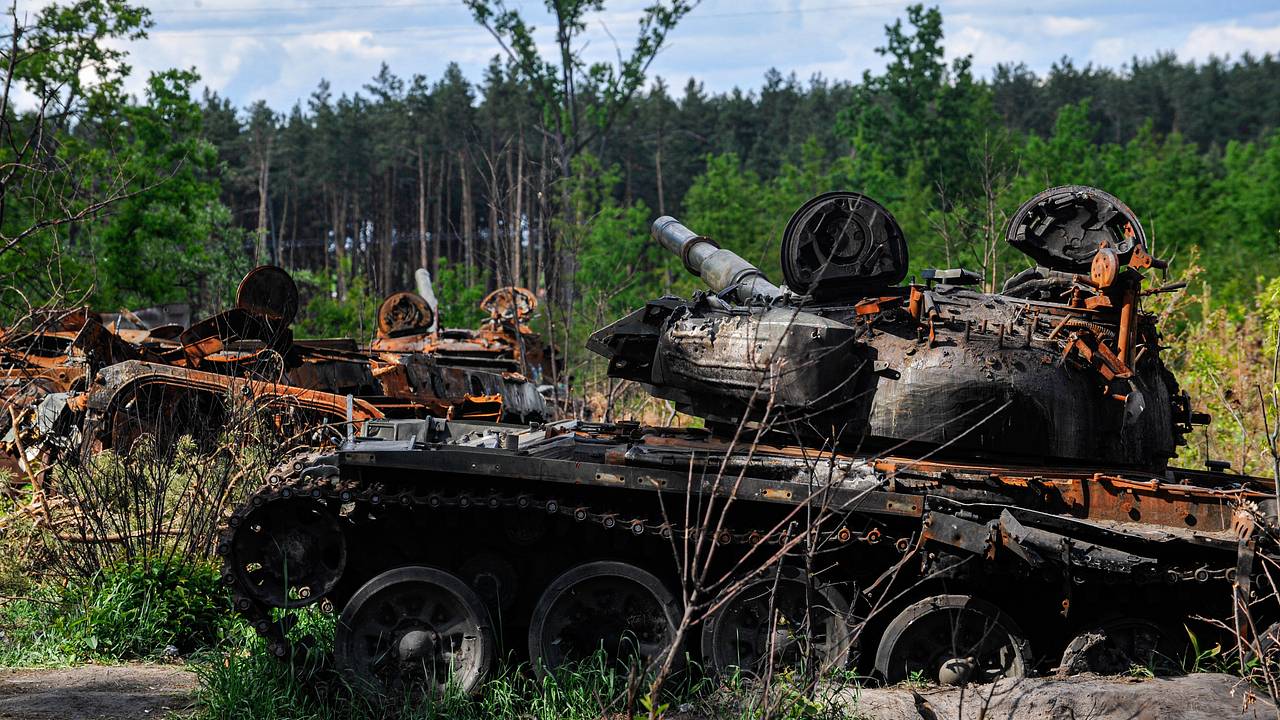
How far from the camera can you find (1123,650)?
7.26 metres

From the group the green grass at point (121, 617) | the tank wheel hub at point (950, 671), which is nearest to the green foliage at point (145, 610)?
the green grass at point (121, 617)

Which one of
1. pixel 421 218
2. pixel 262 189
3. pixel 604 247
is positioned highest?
pixel 262 189

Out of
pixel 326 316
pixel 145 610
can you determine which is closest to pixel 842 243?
pixel 145 610

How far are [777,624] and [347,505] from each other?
8.90 ft

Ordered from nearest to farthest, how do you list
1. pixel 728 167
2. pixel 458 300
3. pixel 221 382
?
pixel 221 382 → pixel 458 300 → pixel 728 167

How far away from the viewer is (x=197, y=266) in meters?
25.2

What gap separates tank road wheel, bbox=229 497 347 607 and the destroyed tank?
13mm

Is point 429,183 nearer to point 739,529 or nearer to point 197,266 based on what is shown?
point 197,266

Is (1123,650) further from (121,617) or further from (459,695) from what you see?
(121,617)

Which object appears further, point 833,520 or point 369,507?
point 369,507

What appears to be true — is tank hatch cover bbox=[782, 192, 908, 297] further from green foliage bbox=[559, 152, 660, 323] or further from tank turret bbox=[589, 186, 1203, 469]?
green foliage bbox=[559, 152, 660, 323]

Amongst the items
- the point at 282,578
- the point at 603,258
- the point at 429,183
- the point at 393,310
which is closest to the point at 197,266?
the point at 393,310

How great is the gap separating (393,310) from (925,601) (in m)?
15.2

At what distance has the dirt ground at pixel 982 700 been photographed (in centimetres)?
643
